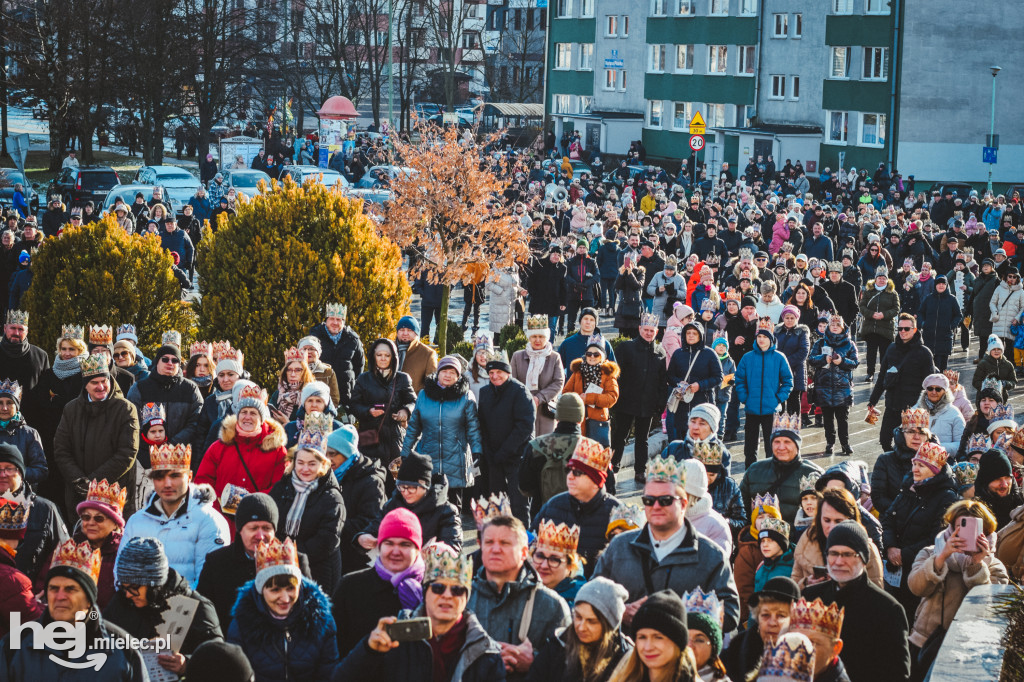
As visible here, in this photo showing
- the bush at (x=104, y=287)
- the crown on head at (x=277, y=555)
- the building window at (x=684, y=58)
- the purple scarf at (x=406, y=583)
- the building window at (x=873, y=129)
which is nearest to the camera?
the crown on head at (x=277, y=555)

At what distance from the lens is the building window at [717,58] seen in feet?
200

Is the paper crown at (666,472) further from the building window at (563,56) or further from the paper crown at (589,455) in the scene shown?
the building window at (563,56)

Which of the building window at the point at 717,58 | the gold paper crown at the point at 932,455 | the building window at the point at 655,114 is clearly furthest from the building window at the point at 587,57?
the gold paper crown at the point at 932,455

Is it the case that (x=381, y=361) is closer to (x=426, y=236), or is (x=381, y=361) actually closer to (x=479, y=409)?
(x=479, y=409)

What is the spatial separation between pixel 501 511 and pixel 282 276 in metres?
7.02

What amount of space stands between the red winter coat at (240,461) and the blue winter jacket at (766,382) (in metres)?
6.05

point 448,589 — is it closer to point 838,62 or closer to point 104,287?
point 104,287

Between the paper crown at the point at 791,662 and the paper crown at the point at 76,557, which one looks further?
the paper crown at the point at 76,557

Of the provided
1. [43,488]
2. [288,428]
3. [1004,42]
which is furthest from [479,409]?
[1004,42]

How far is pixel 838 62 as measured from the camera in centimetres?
5394

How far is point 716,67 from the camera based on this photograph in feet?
201

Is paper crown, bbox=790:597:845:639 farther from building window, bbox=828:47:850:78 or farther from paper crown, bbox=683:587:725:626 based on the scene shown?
building window, bbox=828:47:850:78

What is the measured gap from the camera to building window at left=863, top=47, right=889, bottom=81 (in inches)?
2030

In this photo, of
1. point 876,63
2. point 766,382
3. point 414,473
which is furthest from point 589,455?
point 876,63
